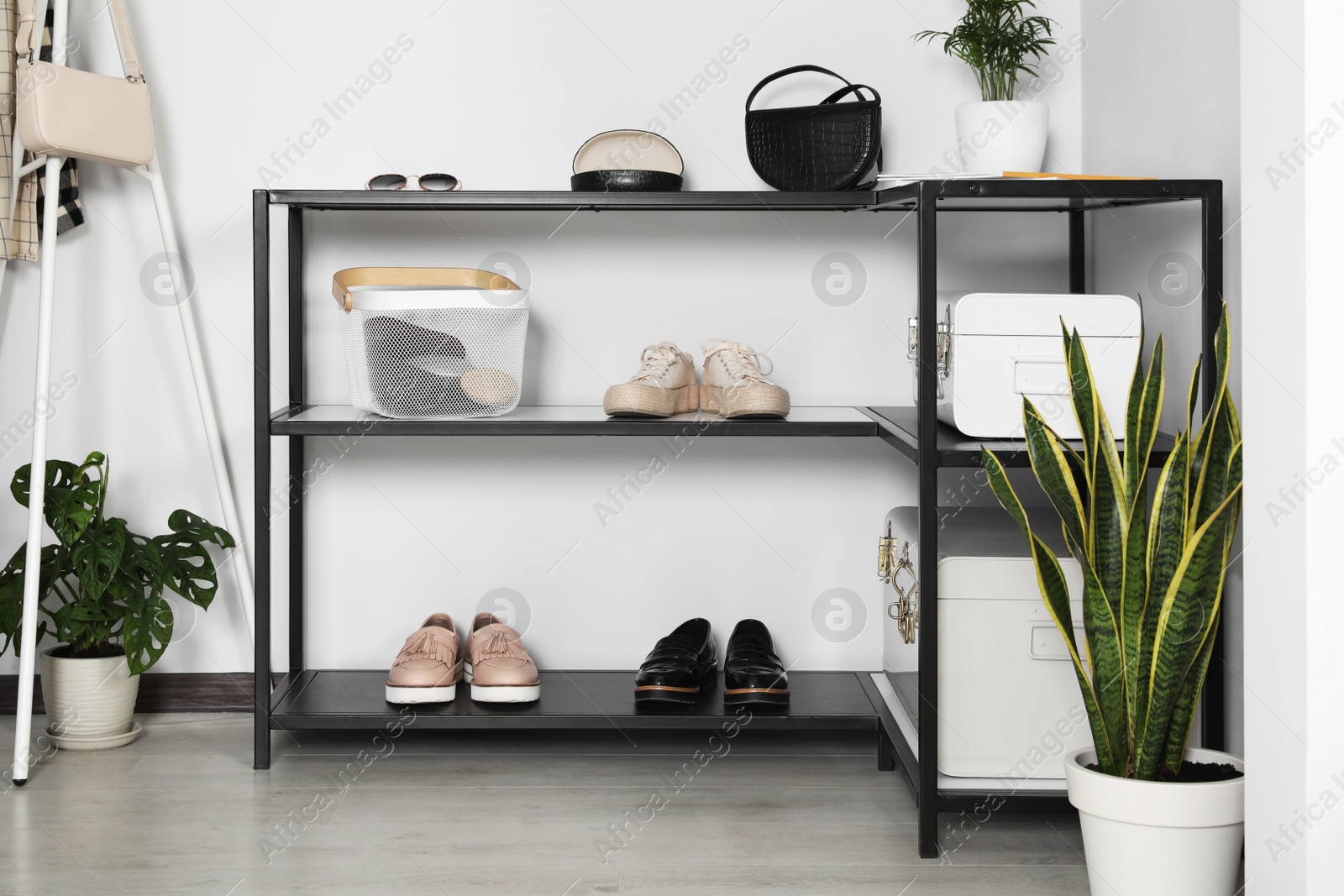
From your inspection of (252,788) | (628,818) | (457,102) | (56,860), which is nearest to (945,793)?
(628,818)

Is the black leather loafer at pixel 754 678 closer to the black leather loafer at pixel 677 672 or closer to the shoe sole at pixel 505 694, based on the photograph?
the black leather loafer at pixel 677 672

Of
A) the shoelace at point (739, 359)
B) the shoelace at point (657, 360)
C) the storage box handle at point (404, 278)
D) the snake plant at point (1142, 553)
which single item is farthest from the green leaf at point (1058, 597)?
the storage box handle at point (404, 278)

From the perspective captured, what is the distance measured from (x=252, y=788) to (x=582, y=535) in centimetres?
78

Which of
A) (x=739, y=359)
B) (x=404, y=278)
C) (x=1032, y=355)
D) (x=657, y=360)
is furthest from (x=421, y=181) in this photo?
(x=1032, y=355)

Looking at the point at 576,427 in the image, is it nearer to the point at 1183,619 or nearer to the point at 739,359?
the point at 739,359

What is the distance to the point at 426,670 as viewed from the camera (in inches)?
80.8

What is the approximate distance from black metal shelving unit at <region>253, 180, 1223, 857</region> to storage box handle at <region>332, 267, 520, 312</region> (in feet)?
0.37

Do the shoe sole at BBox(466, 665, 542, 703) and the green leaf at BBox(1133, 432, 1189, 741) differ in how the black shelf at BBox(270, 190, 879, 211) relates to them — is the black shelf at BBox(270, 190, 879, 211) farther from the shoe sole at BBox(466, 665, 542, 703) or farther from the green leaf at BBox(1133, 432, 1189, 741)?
the shoe sole at BBox(466, 665, 542, 703)

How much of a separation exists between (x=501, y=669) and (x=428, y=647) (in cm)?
15

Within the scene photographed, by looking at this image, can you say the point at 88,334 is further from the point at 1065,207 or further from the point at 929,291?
the point at 1065,207

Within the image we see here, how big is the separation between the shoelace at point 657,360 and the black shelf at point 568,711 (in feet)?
1.94

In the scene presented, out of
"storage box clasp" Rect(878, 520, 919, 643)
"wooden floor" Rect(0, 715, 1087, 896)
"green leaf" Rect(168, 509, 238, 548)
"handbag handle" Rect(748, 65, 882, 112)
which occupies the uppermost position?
"handbag handle" Rect(748, 65, 882, 112)

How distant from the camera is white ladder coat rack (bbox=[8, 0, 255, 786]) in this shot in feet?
6.32

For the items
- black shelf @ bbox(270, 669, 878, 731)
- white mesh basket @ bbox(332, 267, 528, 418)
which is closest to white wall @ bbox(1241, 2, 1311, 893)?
black shelf @ bbox(270, 669, 878, 731)
